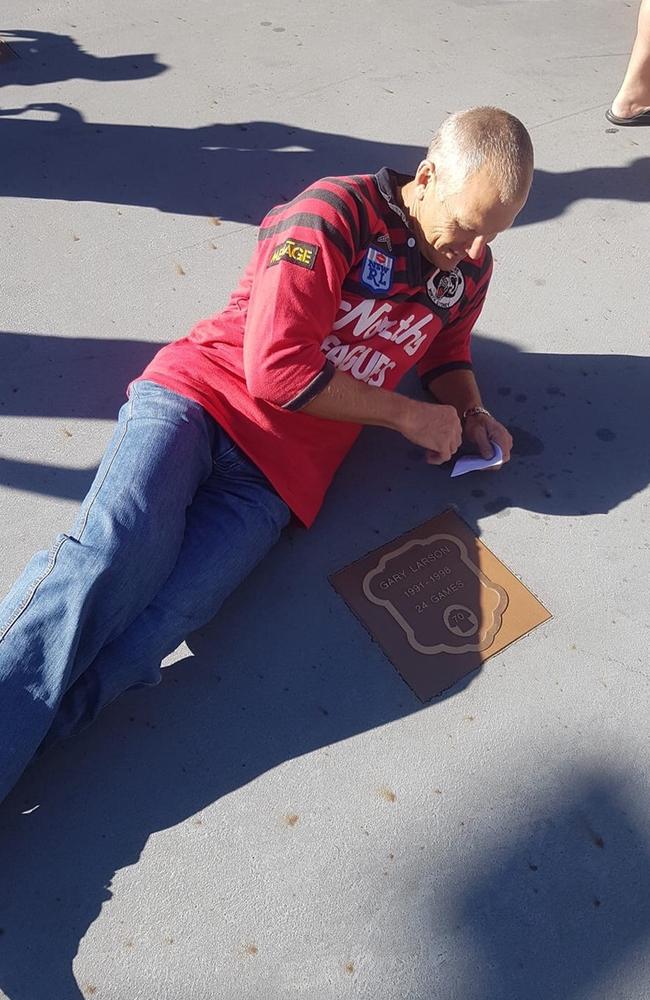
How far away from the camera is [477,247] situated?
5.54 feet

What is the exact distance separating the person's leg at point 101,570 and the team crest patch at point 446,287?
548mm

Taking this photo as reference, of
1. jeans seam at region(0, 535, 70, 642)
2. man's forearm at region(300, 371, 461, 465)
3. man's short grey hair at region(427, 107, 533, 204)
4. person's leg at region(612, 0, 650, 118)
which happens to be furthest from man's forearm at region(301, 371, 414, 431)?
person's leg at region(612, 0, 650, 118)

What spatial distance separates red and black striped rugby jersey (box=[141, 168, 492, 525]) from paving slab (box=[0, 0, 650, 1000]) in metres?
0.27

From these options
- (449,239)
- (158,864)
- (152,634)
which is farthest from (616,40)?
(158,864)

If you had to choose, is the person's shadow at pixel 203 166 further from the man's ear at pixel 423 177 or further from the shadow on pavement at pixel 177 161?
the man's ear at pixel 423 177

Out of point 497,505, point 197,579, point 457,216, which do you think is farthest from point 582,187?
point 197,579

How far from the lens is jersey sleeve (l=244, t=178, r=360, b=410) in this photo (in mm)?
1628

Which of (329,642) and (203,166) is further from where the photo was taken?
(203,166)

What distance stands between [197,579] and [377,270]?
695mm

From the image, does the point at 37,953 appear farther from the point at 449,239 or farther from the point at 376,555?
the point at 449,239

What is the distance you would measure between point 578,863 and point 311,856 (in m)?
0.47

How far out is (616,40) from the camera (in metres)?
3.64

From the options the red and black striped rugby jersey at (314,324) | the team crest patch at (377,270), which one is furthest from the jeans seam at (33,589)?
the team crest patch at (377,270)

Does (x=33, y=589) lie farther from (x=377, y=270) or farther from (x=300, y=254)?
(x=377, y=270)
